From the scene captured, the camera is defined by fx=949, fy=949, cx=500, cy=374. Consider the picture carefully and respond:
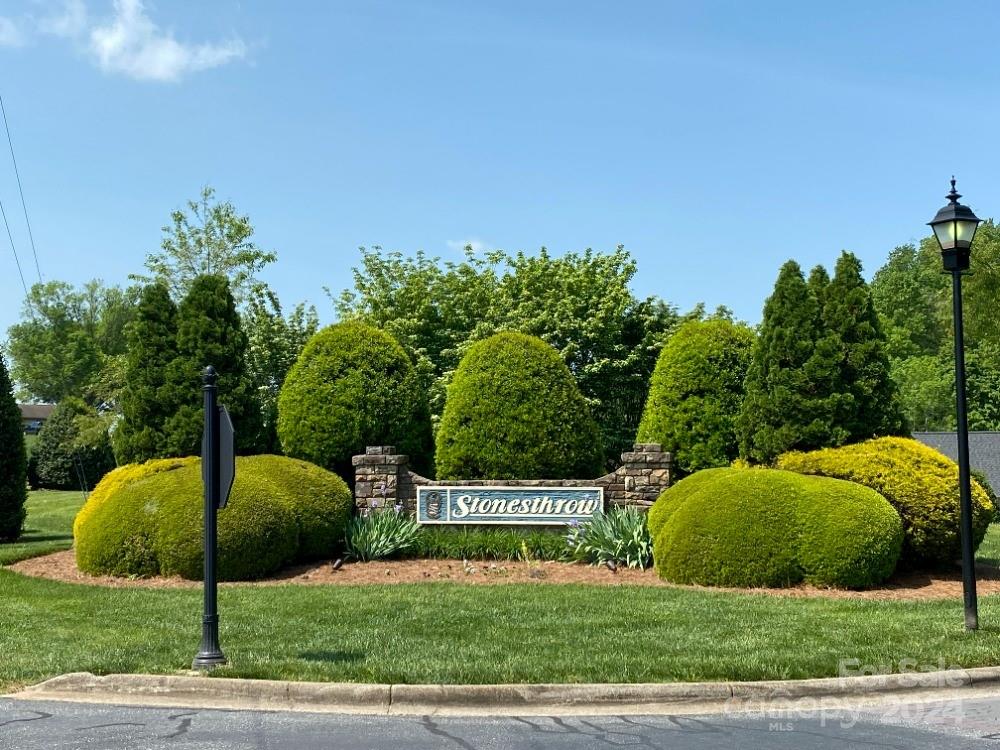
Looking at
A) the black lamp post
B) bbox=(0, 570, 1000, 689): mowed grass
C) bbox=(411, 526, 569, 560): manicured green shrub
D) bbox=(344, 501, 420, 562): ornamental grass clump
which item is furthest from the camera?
bbox=(411, 526, 569, 560): manicured green shrub

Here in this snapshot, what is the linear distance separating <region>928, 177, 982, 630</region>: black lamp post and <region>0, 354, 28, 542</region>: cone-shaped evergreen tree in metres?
18.5

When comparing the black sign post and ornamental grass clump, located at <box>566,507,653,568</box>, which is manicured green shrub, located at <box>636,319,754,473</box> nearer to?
ornamental grass clump, located at <box>566,507,653,568</box>

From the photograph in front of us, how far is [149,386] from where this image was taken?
16.7 m

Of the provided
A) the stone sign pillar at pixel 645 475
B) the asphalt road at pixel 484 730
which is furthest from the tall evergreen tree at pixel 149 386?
the asphalt road at pixel 484 730

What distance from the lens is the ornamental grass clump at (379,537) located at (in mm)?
14750

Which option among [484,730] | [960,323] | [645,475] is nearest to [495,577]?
[645,475]

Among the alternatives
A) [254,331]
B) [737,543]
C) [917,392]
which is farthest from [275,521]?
[917,392]

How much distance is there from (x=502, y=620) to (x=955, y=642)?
428cm

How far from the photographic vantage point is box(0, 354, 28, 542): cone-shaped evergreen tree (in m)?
20.2

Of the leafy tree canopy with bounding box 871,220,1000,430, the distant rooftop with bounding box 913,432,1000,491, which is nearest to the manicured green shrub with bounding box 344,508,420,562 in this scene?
the distant rooftop with bounding box 913,432,1000,491

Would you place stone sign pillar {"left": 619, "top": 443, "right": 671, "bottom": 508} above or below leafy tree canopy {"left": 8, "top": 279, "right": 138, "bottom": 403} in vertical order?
below

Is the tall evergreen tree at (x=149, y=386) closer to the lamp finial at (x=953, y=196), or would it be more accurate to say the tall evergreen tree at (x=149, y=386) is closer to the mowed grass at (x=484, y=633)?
the mowed grass at (x=484, y=633)

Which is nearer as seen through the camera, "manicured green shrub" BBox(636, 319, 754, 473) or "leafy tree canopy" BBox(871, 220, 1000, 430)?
"manicured green shrub" BBox(636, 319, 754, 473)

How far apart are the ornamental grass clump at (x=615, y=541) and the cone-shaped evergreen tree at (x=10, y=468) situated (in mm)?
12670
